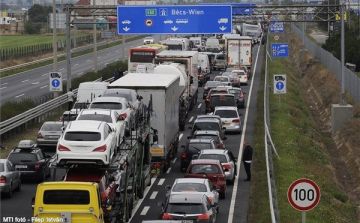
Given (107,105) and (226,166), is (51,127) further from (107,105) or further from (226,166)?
(226,166)

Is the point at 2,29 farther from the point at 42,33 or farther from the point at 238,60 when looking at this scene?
the point at 238,60

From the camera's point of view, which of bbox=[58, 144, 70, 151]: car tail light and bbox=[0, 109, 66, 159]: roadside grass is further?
bbox=[0, 109, 66, 159]: roadside grass

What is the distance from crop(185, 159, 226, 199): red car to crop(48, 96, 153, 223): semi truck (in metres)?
1.69

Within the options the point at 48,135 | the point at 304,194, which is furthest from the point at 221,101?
the point at 304,194

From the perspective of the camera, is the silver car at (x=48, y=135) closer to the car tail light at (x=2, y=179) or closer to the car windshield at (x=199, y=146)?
the car windshield at (x=199, y=146)

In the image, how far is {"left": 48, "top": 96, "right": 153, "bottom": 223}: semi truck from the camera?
975 inches

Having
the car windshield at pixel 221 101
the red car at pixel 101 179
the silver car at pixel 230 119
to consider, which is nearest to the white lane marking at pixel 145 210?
the red car at pixel 101 179

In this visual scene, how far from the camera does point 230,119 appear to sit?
156ft

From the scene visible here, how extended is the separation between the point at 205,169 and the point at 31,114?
60.4ft

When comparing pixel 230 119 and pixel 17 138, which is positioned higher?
pixel 230 119

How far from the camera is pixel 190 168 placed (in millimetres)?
31125

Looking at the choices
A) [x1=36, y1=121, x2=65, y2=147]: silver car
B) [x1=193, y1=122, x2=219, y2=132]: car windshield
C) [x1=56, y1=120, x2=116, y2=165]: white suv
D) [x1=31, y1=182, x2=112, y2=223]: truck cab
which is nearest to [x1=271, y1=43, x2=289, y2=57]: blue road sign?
[x1=193, y1=122, x2=219, y2=132]: car windshield

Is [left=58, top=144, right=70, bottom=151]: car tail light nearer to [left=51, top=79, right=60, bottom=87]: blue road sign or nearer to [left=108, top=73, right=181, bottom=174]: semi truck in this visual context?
[left=108, top=73, right=181, bottom=174]: semi truck

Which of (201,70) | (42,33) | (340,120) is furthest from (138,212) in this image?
(42,33)
